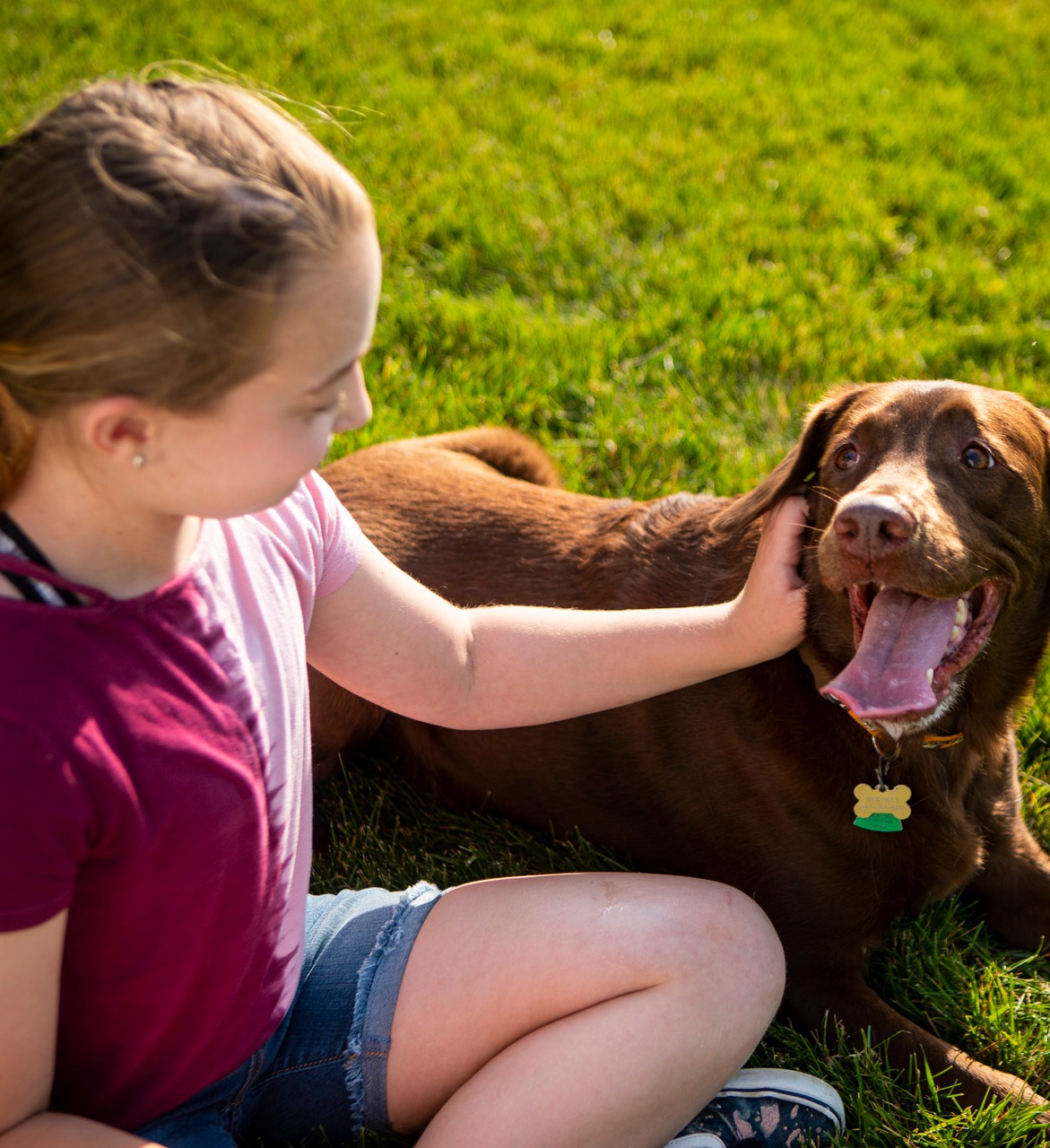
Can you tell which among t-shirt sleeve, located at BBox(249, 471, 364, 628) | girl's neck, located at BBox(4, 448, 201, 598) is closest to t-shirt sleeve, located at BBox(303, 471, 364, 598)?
t-shirt sleeve, located at BBox(249, 471, 364, 628)

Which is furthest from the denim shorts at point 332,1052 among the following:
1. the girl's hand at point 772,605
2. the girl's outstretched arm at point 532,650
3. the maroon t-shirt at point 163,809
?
the girl's hand at point 772,605

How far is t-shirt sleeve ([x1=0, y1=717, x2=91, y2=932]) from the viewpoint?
144 cm

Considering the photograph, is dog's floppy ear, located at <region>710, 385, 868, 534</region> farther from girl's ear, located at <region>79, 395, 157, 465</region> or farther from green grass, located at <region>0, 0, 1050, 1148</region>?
girl's ear, located at <region>79, 395, 157, 465</region>

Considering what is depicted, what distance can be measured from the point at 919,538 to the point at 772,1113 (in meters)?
1.08

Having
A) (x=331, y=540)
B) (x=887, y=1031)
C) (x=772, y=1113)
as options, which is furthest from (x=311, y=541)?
(x=887, y=1031)

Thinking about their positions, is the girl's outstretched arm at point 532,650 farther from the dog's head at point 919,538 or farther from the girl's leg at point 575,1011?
the girl's leg at point 575,1011

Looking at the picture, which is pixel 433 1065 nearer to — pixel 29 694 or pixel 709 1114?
pixel 709 1114

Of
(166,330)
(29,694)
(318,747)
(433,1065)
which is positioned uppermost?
(166,330)

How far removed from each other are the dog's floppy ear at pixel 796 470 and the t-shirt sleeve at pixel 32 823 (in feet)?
5.19

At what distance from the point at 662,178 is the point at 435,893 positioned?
179 inches

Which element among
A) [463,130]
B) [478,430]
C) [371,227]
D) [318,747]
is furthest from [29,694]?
[463,130]

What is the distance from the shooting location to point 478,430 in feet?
12.3

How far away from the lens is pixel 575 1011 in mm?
2072

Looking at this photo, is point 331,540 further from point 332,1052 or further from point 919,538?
point 919,538
